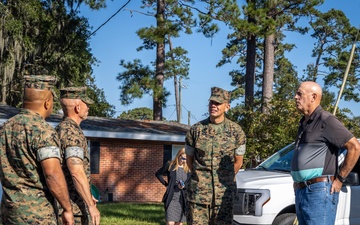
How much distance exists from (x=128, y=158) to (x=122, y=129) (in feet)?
3.72

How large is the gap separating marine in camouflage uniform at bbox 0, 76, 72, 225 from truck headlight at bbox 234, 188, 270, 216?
4300mm

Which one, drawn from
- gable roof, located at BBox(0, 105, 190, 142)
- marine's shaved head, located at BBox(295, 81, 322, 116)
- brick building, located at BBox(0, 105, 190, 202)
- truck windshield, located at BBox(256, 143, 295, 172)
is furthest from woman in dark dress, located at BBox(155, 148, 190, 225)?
brick building, located at BBox(0, 105, 190, 202)

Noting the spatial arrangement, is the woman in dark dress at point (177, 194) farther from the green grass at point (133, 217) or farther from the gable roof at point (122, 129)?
the gable roof at point (122, 129)

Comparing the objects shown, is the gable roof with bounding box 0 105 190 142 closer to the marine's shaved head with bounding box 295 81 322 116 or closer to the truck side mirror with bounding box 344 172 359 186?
the truck side mirror with bounding box 344 172 359 186

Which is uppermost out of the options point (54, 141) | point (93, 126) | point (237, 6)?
point (237, 6)

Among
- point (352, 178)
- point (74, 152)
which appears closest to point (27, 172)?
point (74, 152)

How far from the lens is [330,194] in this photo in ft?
20.9

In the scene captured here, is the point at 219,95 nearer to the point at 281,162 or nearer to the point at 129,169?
the point at 281,162

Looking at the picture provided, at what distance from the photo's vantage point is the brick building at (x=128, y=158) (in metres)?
24.4

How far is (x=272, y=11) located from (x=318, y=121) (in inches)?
719

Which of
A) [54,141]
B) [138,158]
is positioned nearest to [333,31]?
[138,158]

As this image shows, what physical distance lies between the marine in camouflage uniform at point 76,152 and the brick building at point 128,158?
17668 mm

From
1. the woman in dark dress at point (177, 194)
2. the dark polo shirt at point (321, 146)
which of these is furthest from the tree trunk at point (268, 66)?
the dark polo shirt at point (321, 146)

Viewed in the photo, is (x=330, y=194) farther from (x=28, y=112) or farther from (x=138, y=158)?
(x=138, y=158)
